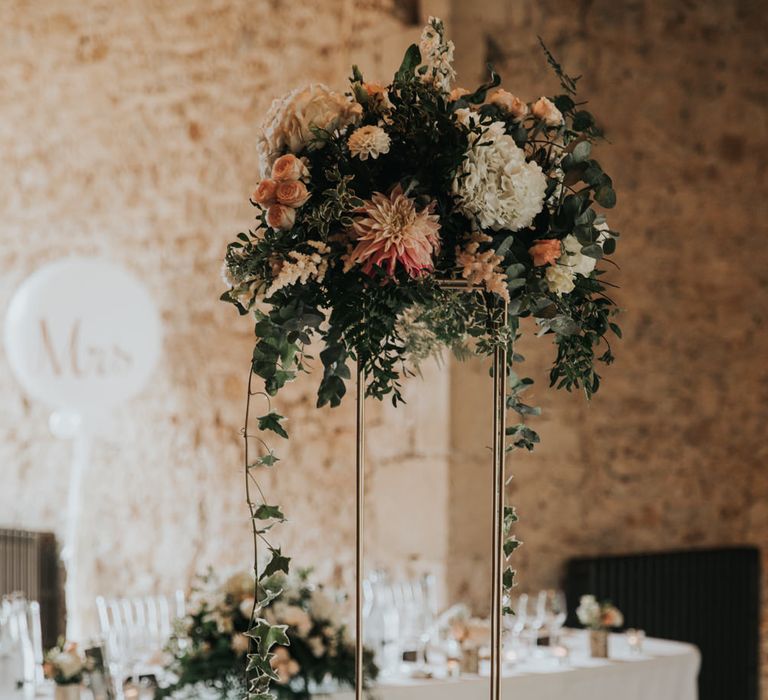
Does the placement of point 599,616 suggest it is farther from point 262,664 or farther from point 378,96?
point 378,96

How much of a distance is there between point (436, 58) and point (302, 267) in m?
0.38

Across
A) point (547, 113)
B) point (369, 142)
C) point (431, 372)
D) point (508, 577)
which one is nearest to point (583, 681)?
point (431, 372)

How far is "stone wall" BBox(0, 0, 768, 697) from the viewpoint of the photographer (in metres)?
5.24

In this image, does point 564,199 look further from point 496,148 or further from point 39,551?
point 39,551

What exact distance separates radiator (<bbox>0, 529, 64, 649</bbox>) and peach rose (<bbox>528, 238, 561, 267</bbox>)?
4.91 meters

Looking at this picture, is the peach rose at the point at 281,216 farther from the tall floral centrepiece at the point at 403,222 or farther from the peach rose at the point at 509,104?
the peach rose at the point at 509,104

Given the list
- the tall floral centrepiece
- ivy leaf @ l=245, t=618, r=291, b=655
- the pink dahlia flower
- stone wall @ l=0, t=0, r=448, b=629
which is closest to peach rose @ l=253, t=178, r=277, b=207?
the tall floral centrepiece

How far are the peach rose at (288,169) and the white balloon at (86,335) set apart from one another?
143 inches

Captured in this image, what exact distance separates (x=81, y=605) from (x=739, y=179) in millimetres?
3881

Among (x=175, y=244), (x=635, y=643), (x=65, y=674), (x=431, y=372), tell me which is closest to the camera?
(x=65, y=674)

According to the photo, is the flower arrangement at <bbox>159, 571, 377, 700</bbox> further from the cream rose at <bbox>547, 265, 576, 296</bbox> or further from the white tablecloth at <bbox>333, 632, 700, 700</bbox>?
the cream rose at <bbox>547, 265, 576, 296</bbox>

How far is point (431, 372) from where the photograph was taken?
500cm

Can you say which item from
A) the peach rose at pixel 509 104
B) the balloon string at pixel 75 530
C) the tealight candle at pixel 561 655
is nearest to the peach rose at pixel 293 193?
the peach rose at pixel 509 104

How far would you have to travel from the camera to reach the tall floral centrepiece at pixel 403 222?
172cm
